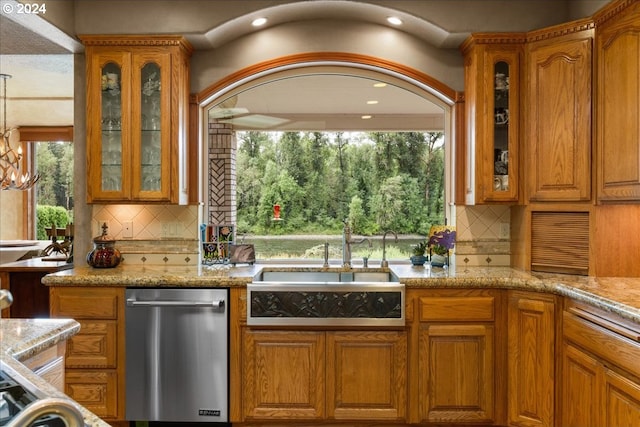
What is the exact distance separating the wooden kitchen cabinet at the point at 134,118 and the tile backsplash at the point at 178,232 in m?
0.32

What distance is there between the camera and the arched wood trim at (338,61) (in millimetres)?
3684

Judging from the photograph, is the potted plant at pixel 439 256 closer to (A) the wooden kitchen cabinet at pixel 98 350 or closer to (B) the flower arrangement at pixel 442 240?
(B) the flower arrangement at pixel 442 240

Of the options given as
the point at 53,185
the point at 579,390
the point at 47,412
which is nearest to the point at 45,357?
the point at 47,412

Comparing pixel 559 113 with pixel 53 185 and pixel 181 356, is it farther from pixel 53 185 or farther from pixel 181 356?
pixel 53 185

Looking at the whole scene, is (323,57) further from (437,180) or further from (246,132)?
(437,180)

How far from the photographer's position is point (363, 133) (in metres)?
3.98

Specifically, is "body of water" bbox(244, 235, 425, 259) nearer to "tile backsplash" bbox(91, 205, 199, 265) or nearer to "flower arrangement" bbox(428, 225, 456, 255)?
"flower arrangement" bbox(428, 225, 456, 255)

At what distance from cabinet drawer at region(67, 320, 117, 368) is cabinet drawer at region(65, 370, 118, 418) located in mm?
55

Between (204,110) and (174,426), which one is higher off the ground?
(204,110)

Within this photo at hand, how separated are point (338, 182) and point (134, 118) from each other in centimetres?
151

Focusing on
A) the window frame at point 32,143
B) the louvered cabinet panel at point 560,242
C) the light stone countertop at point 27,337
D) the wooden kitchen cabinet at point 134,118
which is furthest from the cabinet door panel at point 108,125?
the window frame at point 32,143

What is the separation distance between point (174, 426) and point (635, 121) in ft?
10.2

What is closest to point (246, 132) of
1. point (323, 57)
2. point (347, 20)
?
point (323, 57)

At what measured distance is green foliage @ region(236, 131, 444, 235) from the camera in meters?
3.96
